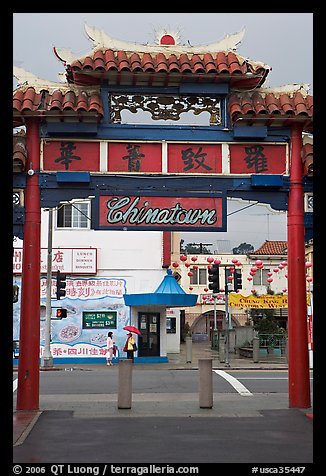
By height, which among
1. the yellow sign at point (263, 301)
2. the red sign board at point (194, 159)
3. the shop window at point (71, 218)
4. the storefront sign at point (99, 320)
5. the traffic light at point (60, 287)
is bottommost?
the storefront sign at point (99, 320)

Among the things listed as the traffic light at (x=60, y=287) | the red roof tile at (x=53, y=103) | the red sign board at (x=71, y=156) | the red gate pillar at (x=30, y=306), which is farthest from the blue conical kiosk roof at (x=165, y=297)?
the red roof tile at (x=53, y=103)

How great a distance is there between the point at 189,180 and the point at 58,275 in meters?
15.3

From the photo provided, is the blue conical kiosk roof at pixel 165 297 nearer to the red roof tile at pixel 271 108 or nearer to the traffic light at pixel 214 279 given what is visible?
the traffic light at pixel 214 279

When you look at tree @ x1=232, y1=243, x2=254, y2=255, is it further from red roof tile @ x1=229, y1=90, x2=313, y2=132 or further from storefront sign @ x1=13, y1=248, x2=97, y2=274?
red roof tile @ x1=229, y1=90, x2=313, y2=132

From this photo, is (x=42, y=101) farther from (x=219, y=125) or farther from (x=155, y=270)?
(x=155, y=270)

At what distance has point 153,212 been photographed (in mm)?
14820

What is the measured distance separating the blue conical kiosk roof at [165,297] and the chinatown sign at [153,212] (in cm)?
1665

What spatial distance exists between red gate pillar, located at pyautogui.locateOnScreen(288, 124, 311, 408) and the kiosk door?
62.1 ft

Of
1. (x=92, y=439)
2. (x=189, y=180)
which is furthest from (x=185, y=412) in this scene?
(x=189, y=180)

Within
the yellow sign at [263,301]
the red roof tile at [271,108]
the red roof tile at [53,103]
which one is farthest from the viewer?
the yellow sign at [263,301]

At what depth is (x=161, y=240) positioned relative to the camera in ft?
109

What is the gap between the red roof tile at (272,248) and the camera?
2397 inches

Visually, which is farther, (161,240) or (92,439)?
(161,240)

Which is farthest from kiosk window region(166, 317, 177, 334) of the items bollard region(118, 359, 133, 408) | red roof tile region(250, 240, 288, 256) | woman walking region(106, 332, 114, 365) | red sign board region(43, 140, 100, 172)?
red sign board region(43, 140, 100, 172)
